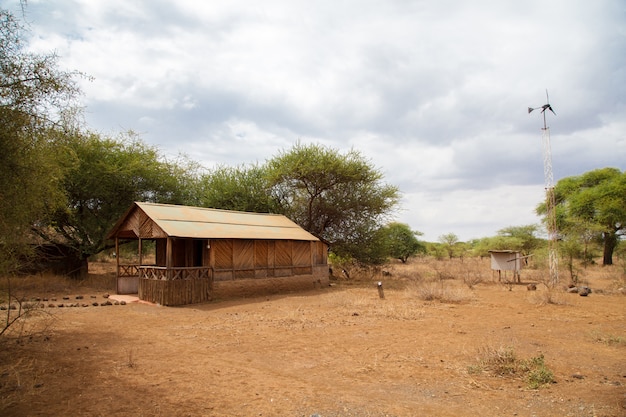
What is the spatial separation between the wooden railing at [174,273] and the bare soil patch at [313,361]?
140 cm

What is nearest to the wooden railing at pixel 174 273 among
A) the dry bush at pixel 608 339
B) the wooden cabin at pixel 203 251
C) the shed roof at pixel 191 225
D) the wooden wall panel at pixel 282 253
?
the wooden cabin at pixel 203 251

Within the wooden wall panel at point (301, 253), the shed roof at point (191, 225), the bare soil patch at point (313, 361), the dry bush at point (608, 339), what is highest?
the shed roof at point (191, 225)

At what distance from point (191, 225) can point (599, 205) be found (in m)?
31.2

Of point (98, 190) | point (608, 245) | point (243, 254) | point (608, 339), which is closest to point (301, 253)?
point (243, 254)

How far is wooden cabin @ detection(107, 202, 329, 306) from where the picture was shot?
1573 centimetres

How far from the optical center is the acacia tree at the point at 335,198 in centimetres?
2714

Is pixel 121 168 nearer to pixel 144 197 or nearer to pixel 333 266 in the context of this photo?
pixel 144 197

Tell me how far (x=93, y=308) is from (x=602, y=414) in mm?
14785

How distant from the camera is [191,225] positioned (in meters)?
16.9

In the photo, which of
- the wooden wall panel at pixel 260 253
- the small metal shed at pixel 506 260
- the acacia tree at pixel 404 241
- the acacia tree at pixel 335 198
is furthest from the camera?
the acacia tree at pixel 404 241

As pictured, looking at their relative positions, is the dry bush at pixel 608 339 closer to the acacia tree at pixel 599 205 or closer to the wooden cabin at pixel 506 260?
the wooden cabin at pixel 506 260

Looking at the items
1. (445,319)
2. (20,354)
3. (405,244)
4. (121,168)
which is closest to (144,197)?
(121,168)

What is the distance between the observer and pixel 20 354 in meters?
8.18

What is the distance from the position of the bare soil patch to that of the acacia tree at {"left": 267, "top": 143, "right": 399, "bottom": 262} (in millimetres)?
13449
